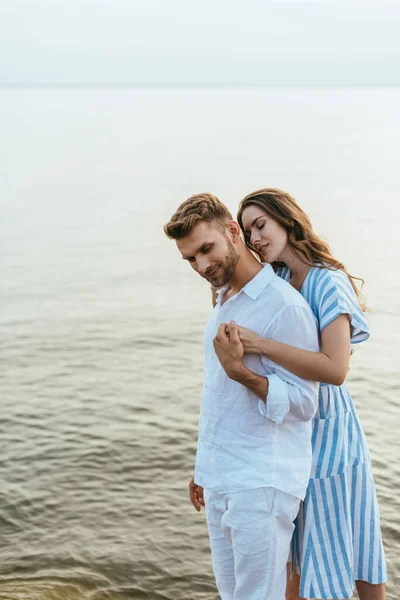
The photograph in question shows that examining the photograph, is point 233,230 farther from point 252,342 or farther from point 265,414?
point 265,414

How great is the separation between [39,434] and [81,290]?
6039 millimetres

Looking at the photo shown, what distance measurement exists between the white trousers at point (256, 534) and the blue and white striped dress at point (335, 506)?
0.36 metres

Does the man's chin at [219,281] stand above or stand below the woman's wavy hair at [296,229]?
below

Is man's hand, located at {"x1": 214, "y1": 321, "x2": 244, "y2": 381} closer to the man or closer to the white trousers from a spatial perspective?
the man

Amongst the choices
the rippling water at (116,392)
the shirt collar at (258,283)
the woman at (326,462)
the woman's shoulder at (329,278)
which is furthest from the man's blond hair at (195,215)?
the rippling water at (116,392)

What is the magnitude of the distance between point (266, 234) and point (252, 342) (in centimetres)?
58

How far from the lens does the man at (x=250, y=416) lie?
3129 mm

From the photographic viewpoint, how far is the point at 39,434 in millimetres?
7836

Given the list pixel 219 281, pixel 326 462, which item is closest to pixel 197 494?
pixel 326 462

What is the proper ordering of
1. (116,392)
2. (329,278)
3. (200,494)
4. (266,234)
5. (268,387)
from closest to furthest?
(268,387)
(329,278)
(266,234)
(200,494)
(116,392)

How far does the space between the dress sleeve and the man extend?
10 centimetres

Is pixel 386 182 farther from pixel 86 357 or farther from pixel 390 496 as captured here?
pixel 390 496

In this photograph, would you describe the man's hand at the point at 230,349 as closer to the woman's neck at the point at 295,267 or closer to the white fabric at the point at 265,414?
the white fabric at the point at 265,414

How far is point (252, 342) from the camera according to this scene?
A: 3143 millimetres
